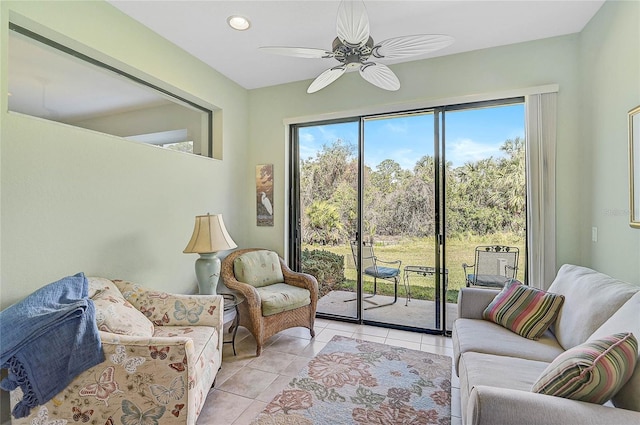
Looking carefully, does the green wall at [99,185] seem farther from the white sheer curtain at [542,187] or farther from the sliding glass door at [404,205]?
the white sheer curtain at [542,187]

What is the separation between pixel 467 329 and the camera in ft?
6.62

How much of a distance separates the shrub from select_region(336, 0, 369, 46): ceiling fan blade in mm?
2340

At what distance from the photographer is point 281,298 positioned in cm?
275

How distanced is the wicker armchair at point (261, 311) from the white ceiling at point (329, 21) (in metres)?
2.13

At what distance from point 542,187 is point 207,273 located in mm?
3033

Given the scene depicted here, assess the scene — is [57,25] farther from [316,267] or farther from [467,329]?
[467,329]

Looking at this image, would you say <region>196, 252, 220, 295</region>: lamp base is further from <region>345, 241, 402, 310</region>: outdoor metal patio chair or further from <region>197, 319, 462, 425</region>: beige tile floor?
<region>345, 241, 402, 310</region>: outdoor metal patio chair

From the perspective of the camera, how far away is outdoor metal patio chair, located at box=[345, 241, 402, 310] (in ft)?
10.7

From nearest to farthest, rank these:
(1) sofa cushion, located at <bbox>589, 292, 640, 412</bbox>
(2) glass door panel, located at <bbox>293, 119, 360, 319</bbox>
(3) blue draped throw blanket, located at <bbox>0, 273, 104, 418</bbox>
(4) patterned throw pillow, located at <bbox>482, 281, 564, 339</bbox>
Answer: (1) sofa cushion, located at <bbox>589, 292, 640, 412</bbox> < (3) blue draped throw blanket, located at <bbox>0, 273, 104, 418</bbox> < (4) patterned throw pillow, located at <bbox>482, 281, 564, 339</bbox> < (2) glass door panel, located at <bbox>293, 119, 360, 319</bbox>

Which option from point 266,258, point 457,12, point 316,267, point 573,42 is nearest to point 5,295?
point 266,258

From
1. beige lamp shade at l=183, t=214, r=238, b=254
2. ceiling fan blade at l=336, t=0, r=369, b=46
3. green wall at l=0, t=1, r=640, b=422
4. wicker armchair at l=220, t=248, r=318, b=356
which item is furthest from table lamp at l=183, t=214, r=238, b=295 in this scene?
ceiling fan blade at l=336, t=0, r=369, b=46

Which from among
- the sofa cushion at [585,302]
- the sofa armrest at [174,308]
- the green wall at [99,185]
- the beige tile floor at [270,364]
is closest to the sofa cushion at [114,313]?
the sofa armrest at [174,308]

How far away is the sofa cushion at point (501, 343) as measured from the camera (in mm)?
1698

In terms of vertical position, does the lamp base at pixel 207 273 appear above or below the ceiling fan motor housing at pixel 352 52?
below
